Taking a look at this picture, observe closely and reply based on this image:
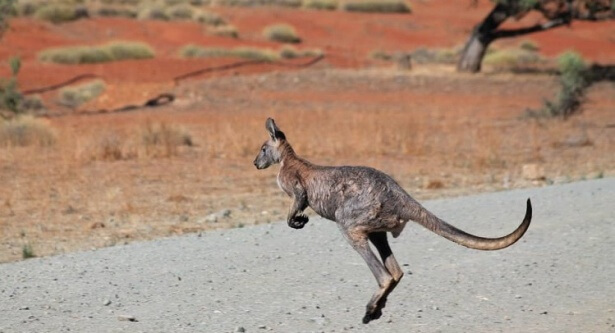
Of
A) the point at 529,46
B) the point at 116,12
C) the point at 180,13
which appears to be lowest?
the point at 180,13

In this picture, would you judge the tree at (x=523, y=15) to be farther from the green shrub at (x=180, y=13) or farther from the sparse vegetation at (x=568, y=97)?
the green shrub at (x=180, y=13)

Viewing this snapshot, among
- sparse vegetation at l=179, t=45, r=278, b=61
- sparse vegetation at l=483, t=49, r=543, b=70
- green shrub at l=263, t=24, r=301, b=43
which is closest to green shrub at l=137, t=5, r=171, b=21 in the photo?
green shrub at l=263, t=24, r=301, b=43

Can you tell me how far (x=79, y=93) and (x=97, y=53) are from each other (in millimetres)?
10191

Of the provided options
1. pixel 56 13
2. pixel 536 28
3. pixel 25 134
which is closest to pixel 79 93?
pixel 25 134

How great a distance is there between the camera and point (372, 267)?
7.89 meters

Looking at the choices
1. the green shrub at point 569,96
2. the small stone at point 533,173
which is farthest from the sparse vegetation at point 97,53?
the small stone at point 533,173

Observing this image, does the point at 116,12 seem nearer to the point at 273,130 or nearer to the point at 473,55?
the point at 473,55

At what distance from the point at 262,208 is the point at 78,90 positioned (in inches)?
794

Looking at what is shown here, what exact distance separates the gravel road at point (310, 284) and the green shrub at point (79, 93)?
2151 centimetres

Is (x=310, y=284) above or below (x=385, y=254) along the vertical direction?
below

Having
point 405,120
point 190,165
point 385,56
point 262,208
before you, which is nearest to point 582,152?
point 405,120

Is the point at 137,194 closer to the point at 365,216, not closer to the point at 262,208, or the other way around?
the point at 262,208

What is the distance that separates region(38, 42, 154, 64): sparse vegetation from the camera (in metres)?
43.5

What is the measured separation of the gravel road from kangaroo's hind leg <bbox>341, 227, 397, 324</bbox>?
2.10 feet
